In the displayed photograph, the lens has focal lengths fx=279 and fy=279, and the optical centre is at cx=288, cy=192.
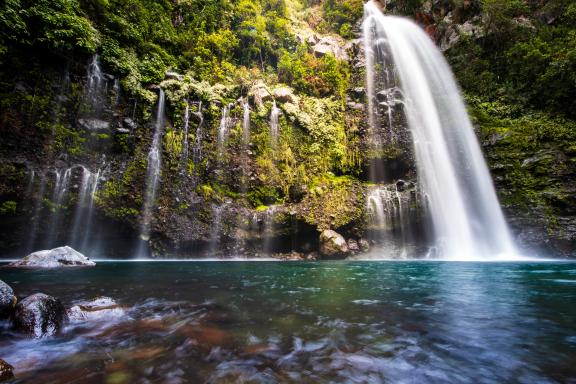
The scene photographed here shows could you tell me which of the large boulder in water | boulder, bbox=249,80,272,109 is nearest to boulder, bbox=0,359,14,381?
the large boulder in water

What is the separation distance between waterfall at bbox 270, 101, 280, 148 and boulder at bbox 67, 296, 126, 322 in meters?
14.0

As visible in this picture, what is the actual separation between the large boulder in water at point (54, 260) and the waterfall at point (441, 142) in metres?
17.1

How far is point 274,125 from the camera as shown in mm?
17672

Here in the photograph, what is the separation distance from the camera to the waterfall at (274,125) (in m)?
17.4

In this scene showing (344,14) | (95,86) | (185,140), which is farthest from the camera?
(344,14)

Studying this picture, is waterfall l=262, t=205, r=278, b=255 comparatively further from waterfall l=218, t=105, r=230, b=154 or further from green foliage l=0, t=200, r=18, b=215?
green foliage l=0, t=200, r=18, b=215

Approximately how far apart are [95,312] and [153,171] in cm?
1235

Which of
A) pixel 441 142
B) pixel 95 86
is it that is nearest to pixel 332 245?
pixel 441 142

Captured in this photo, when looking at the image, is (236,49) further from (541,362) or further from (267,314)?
(541,362)

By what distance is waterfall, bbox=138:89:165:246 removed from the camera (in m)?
14.5

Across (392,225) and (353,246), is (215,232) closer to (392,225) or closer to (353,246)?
(353,246)

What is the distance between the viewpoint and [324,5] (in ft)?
91.8

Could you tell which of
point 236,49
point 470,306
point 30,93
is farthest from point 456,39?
point 30,93

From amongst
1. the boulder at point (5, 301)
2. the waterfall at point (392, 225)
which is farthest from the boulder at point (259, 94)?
the boulder at point (5, 301)
